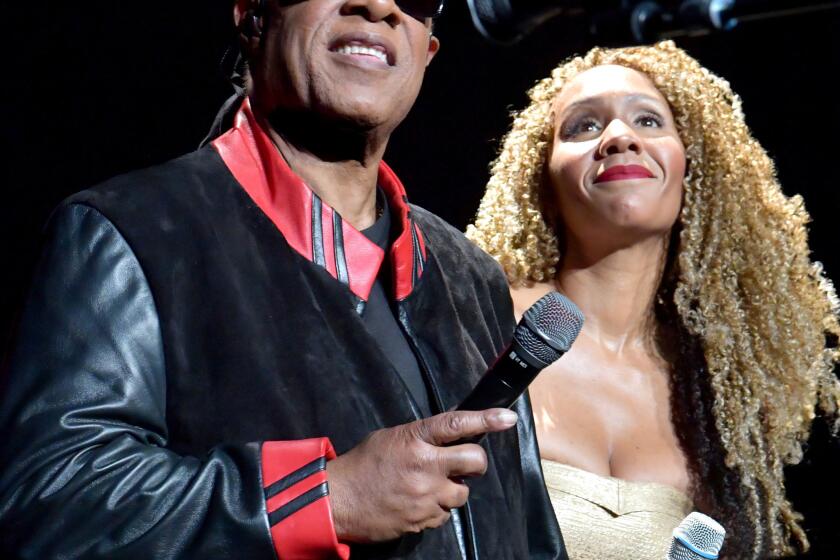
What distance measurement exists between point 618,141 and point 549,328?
65.4 inches

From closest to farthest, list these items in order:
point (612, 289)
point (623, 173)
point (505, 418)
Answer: point (505, 418), point (623, 173), point (612, 289)

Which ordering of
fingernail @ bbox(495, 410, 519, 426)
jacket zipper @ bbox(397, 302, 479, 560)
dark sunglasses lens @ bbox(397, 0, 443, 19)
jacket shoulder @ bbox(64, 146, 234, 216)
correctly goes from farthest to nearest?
dark sunglasses lens @ bbox(397, 0, 443, 19) → jacket zipper @ bbox(397, 302, 479, 560) → jacket shoulder @ bbox(64, 146, 234, 216) → fingernail @ bbox(495, 410, 519, 426)

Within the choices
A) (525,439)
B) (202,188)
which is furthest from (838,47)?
(202,188)

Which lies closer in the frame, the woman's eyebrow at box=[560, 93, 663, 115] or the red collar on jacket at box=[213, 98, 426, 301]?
the red collar on jacket at box=[213, 98, 426, 301]

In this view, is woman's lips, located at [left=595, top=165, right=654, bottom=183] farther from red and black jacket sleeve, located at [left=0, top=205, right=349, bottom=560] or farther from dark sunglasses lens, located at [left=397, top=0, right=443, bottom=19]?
red and black jacket sleeve, located at [left=0, top=205, right=349, bottom=560]

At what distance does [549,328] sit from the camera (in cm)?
135

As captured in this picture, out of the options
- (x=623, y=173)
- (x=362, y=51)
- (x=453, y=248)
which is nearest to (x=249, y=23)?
(x=362, y=51)

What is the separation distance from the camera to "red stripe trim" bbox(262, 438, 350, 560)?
1.36 metres

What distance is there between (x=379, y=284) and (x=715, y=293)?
157cm

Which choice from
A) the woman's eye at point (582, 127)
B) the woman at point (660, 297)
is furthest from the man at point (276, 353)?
the woman's eye at point (582, 127)

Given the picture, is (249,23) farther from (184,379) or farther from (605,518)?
(605,518)

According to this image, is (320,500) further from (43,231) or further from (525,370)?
(43,231)

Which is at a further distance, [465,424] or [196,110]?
[196,110]

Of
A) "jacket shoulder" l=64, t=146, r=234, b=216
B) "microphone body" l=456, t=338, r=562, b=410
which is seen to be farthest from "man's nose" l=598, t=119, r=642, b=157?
"microphone body" l=456, t=338, r=562, b=410
